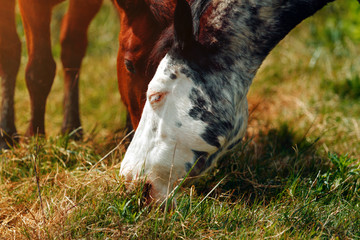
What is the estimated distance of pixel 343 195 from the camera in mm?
2734

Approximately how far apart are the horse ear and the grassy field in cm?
80

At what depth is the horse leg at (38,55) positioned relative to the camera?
3260 mm

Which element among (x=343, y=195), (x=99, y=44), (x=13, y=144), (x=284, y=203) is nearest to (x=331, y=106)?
(x=343, y=195)

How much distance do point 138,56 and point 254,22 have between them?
0.73 meters

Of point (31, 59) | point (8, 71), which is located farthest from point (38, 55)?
point (8, 71)

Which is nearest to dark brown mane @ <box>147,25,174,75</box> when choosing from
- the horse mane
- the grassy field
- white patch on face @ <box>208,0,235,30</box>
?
the horse mane

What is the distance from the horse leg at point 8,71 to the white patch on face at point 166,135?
Result: 149 cm

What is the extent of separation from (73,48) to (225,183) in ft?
6.69

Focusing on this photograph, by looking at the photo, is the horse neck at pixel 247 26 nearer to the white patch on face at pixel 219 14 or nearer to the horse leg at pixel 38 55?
the white patch on face at pixel 219 14

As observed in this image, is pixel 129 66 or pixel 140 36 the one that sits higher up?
pixel 140 36

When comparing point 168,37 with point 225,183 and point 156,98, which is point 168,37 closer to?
point 156,98

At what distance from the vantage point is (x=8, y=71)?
353cm

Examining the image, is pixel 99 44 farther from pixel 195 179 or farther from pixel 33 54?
pixel 195 179

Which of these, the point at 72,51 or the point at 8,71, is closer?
the point at 8,71
